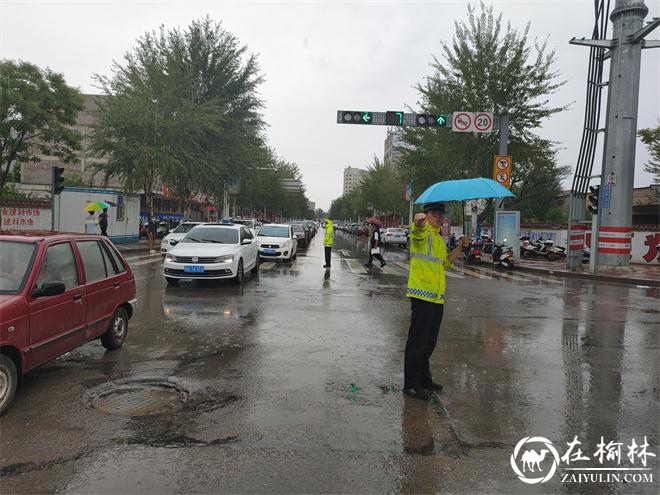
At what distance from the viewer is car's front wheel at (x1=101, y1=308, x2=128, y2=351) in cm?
624

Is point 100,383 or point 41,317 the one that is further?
point 100,383

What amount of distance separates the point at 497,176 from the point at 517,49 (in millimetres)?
8463

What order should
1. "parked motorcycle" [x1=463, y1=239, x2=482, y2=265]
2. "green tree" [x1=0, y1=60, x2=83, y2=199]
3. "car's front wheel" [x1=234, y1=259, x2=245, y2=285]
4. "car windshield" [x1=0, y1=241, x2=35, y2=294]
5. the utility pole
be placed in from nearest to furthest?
"car windshield" [x1=0, y1=241, x2=35, y2=294]
"car's front wheel" [x1=234, y1=259, x2=245, y2=285]
the utility pole
"parked motorcycle" [x1=463, y1=239, x2=482, y2=265]
"green tree" [x1=0, y1=60, x2=83, y2=199]

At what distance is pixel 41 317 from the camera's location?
4613mm

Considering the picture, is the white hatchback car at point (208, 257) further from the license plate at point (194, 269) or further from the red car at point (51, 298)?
the red car at point (51, 298)

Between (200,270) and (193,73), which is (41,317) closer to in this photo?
(200,270)

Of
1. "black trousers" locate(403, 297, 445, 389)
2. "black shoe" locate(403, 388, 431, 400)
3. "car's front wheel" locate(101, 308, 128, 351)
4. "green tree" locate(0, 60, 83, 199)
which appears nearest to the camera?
"black shoe" locate(403, 388, 431, 400)

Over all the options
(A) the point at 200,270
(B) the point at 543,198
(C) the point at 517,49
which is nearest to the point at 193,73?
(C) the point at 517,49

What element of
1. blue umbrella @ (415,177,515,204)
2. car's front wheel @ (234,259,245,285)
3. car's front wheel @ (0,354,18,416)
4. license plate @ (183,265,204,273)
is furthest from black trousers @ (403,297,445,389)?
car's front wheel @ (234,259,245,285)

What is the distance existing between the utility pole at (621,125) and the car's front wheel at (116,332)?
57.2ft

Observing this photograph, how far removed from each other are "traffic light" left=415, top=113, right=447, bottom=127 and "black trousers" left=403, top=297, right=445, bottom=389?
17.8m

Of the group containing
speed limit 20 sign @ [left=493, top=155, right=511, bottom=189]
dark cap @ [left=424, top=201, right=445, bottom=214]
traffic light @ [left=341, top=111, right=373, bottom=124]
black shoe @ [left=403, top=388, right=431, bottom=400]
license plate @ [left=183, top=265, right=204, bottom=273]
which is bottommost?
black shoe @ [left=403, top=388, right=431, bottom=400]

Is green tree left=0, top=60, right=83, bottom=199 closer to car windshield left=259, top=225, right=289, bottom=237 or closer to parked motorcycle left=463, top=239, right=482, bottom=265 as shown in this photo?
car windshield left=259, top=225, right=289, bottom=237

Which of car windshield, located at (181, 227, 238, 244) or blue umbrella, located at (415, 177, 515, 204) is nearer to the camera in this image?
blue umbrella, located at (415, 177, 515, 204)
